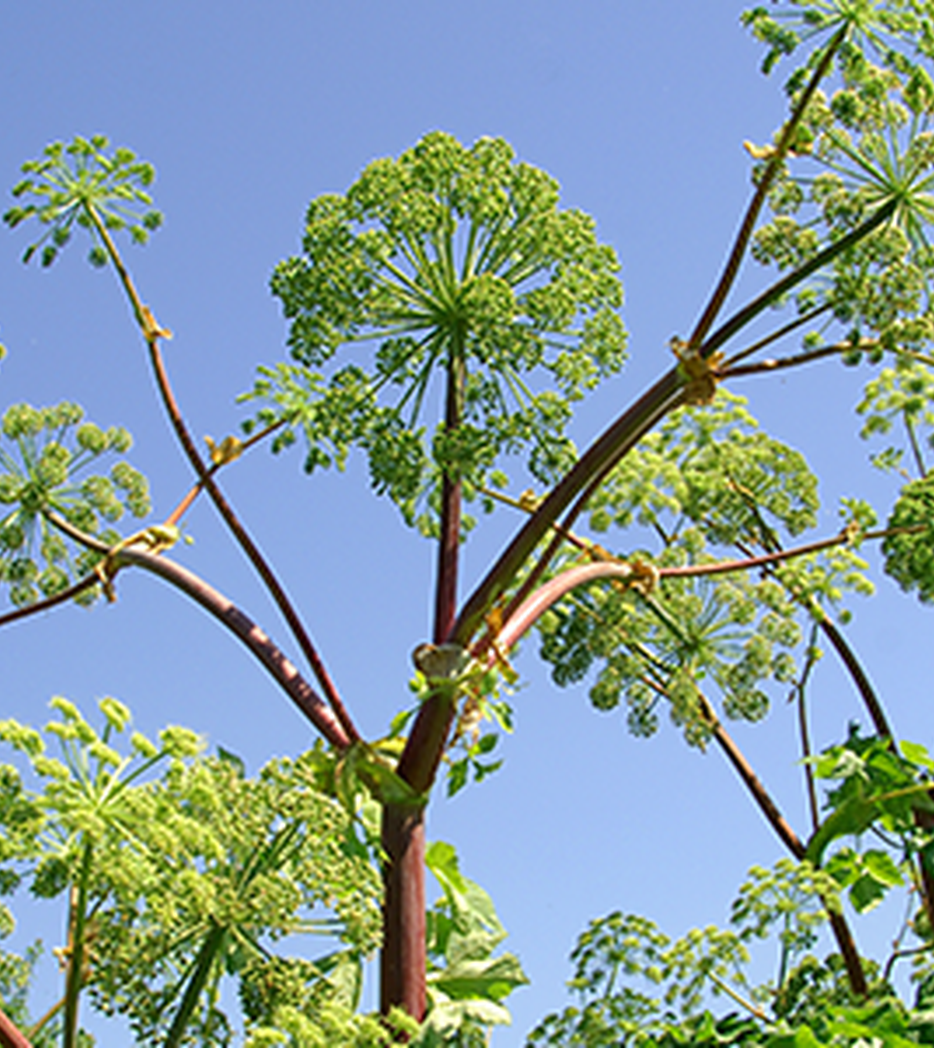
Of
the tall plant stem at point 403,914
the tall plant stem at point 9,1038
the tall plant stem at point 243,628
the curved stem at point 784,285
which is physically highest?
the curved stem at point 784,285

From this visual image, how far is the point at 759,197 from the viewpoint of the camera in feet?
14.5

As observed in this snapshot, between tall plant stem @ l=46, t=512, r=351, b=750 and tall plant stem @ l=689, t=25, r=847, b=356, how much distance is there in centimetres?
177

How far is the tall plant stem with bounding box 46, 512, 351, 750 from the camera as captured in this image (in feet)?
16.0

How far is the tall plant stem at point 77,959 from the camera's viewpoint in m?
3.80

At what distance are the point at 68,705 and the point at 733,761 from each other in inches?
135

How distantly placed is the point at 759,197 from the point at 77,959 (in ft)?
9.89

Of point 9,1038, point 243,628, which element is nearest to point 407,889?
point 243,628

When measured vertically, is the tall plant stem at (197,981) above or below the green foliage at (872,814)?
below

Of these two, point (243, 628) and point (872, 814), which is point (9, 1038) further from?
point (872, 814)

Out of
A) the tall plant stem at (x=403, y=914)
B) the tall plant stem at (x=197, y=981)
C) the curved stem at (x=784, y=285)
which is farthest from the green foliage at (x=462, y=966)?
the curved stem at (x=784, y=285)

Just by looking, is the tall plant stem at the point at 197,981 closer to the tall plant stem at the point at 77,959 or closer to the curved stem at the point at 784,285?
the tall plant stem at the point at 77,959

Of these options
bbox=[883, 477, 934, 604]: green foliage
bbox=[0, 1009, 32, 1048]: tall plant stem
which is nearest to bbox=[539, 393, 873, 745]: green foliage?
bbox=[883, 477, 934, 604]: green foliage

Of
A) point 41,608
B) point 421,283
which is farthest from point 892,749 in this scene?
point 41,608

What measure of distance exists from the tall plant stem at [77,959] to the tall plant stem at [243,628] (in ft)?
3.73
